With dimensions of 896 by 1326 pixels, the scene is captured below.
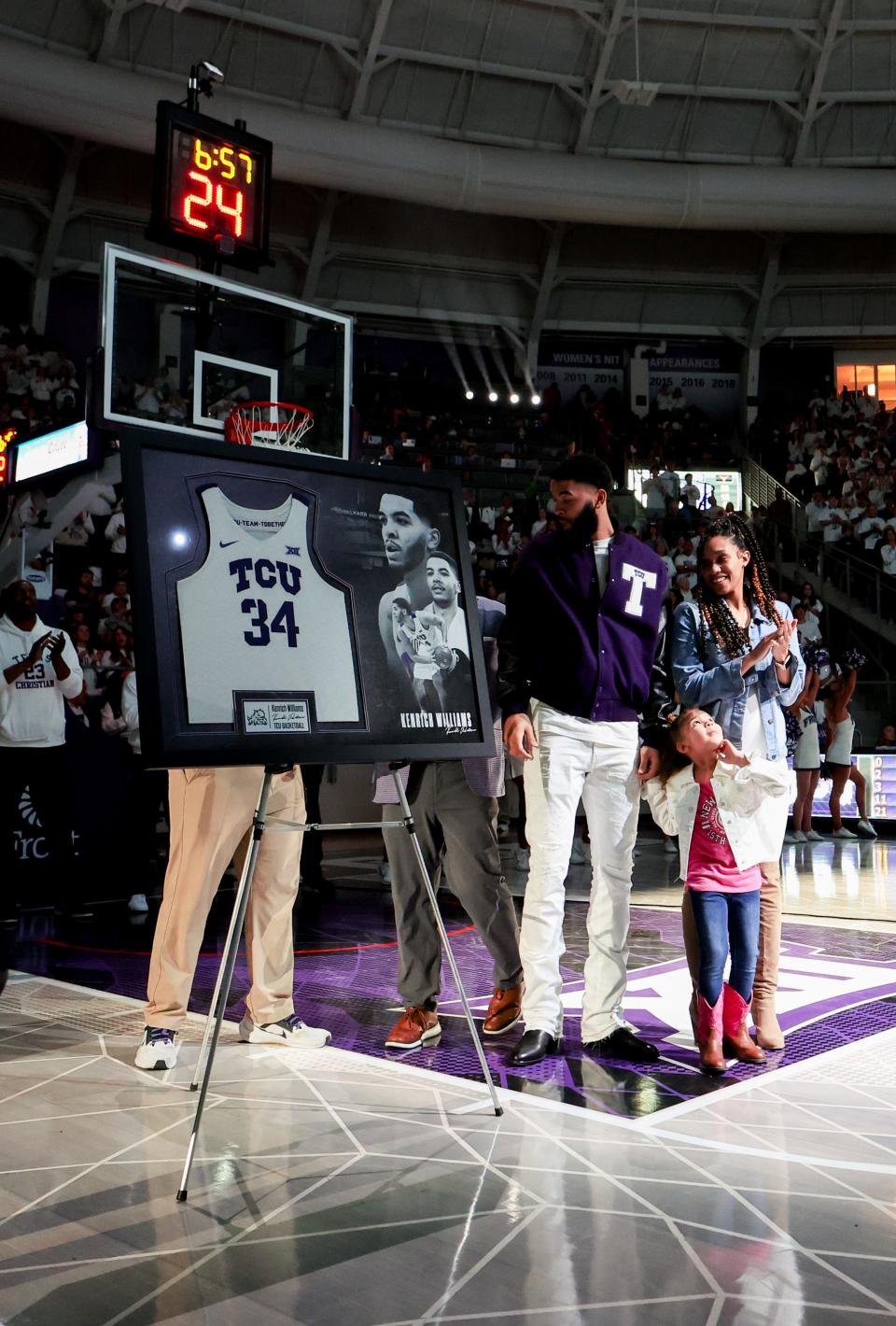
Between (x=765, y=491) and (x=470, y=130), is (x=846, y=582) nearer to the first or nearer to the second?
(x=765, y=491)

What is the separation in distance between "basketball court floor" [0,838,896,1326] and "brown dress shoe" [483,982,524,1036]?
105 millimetres

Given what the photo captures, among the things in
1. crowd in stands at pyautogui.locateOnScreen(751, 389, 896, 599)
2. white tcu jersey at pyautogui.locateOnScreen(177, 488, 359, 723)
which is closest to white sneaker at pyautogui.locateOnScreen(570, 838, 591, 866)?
white tcu jersey at pyautogui.locateOnScreen(177, 488, 359, 723)

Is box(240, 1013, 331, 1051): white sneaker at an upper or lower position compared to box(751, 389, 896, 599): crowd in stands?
lower

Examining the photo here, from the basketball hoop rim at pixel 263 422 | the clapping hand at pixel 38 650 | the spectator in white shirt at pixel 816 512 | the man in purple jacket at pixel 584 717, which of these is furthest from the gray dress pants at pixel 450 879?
the spectator in white shirt at pixel 816 512

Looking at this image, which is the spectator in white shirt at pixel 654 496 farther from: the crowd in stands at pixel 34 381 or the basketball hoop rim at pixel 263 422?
the basketball hoop rim at pixel 263 422

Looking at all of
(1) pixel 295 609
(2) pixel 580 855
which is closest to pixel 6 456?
(2) pixel 580 855

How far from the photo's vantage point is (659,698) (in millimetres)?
3758

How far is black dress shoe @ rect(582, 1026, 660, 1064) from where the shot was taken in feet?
11.2

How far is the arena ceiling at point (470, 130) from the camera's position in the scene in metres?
16.6

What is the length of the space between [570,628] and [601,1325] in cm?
215

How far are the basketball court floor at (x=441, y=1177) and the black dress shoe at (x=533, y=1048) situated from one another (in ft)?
0.17

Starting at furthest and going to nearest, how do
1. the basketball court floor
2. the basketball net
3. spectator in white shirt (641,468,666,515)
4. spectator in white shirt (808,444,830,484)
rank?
spectator in white shirt (808,444,830,484) → spectator in white shirt (641,468,666,515) → the basketball net → the basketball court floor

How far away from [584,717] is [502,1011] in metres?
0.99

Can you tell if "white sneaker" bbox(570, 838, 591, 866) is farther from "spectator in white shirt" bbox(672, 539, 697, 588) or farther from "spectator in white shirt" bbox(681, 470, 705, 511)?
"spectator in white shirt" bbox(681, 470, 705, 511)
